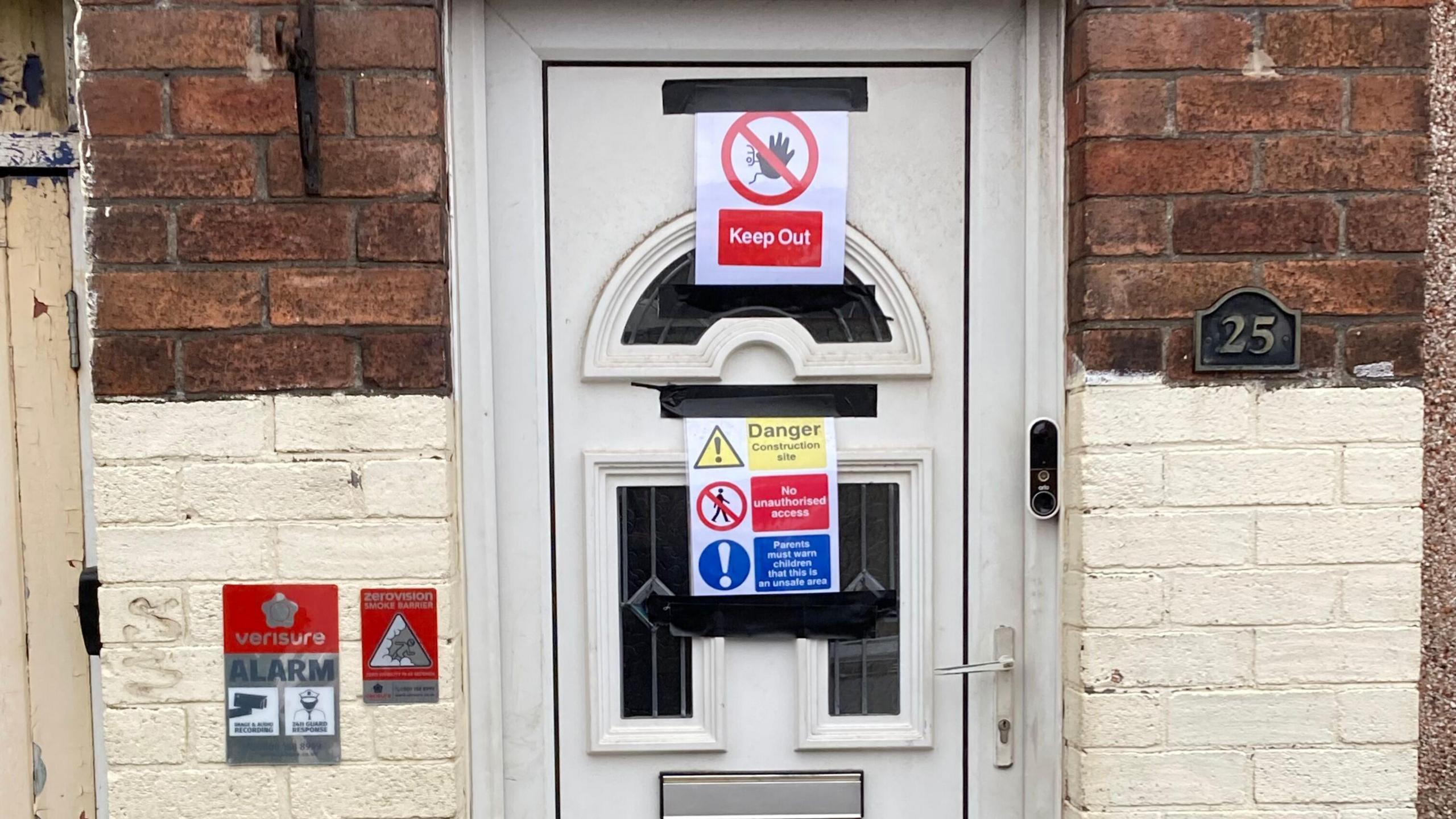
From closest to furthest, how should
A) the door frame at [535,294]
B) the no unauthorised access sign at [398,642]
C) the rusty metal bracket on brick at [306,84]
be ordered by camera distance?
the rusty metal bracket on brick at [306,84], the no unauthorised access sign at [398,642], the door frame at [535,294]

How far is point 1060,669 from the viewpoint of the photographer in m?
2.01

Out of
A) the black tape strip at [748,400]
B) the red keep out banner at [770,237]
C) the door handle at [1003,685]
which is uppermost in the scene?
the red keep out banner at [770,237]

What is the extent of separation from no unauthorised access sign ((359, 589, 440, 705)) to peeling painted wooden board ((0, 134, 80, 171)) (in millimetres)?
1012

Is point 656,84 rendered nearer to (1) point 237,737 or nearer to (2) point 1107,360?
(2) point 1107,360

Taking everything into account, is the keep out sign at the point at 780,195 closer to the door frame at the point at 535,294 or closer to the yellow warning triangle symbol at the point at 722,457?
the door frame at the point at 535,294

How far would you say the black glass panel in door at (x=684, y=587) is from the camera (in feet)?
6.77

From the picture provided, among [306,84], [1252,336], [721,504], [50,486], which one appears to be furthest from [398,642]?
[1252,336]

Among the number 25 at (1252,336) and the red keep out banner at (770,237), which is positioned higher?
the red keep out banner at (770,237)

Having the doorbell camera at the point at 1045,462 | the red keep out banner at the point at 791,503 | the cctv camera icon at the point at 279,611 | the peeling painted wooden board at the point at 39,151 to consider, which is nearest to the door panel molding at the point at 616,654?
the red keep out banner at the point at 791,503

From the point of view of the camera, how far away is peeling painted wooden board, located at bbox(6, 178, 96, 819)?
1.94m

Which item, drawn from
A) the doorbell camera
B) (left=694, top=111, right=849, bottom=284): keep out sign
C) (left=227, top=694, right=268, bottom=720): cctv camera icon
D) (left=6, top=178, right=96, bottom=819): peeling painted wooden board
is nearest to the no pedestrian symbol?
(left=694, top=111, right=849, bottom=284): keep out sign

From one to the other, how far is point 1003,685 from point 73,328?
1.97m

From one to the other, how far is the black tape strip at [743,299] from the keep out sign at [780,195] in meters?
0.05

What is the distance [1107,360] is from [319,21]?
156 cm
